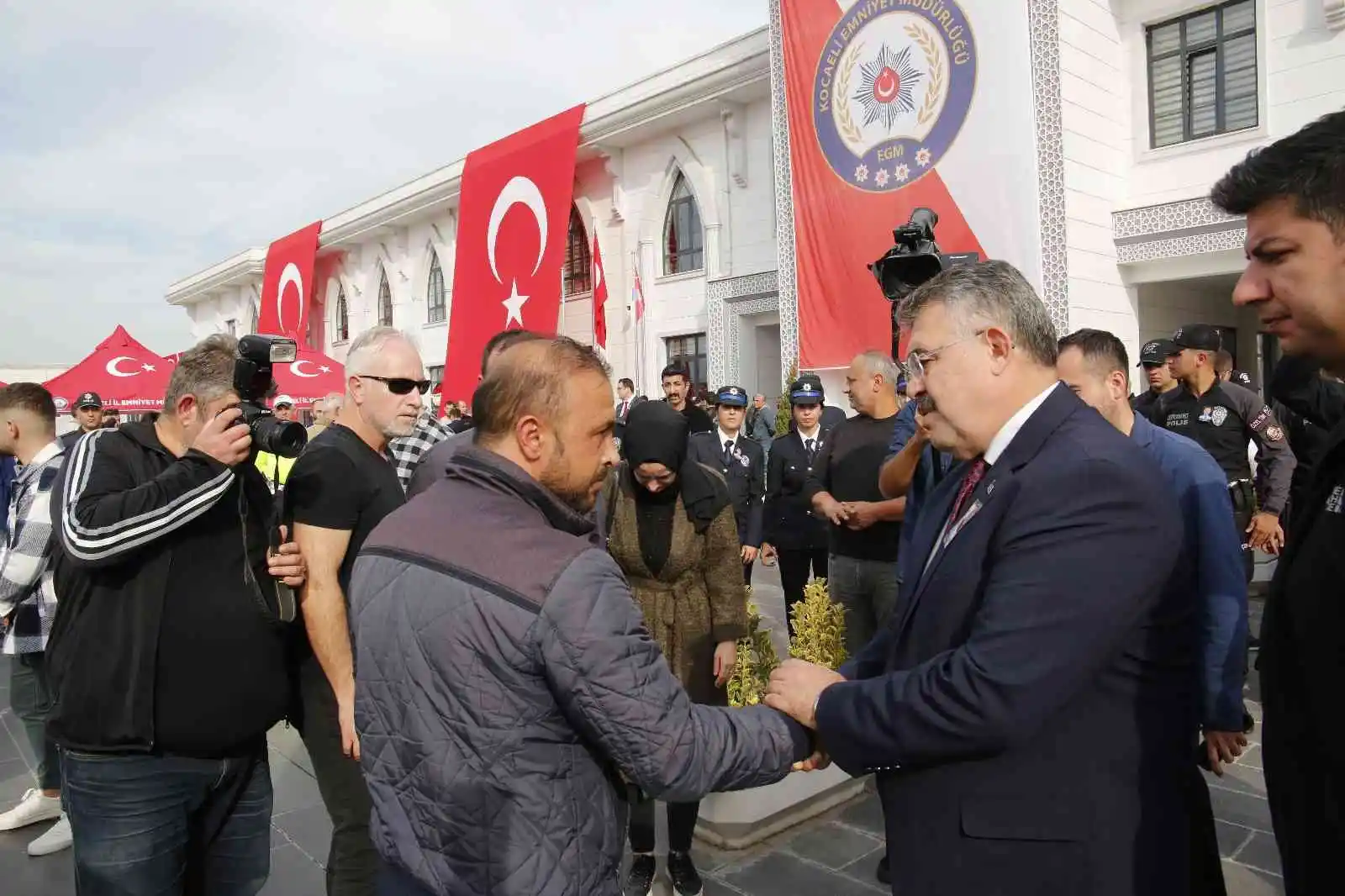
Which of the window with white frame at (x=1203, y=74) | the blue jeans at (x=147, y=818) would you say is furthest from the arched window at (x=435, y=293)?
the blue jeans at (x=147, y=818)

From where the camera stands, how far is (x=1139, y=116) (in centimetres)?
1138

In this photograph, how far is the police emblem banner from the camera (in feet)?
34.5

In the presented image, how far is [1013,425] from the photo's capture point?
5.32 feet

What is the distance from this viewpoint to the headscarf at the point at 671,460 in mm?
3143

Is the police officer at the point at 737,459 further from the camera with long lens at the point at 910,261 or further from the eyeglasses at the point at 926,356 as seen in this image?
the eyeglasses at the point at 926,356

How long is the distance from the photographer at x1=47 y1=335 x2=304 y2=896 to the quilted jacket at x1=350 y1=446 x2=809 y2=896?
92cm

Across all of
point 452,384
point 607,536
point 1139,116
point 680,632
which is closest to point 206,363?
point 607,536

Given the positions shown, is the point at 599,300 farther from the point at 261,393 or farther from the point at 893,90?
the point at 261,393

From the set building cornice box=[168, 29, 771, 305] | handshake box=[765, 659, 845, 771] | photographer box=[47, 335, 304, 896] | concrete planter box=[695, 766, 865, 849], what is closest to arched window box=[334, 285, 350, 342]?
building cornice box=[168, 29, 771, 305]

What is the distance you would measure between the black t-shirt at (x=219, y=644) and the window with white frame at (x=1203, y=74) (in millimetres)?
12321

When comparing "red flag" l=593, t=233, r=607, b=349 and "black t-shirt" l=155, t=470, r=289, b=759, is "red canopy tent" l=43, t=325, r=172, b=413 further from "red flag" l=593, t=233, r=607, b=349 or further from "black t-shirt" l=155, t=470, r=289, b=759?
"black t-shirt" l=155, t=470, r=289, b=759

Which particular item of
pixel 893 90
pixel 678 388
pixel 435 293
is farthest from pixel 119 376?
pixel 435 293

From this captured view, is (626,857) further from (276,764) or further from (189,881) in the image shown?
(276,764)

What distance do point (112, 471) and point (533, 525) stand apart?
1.39 m
